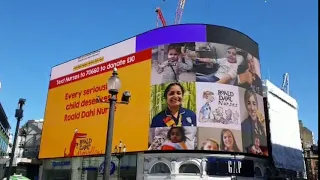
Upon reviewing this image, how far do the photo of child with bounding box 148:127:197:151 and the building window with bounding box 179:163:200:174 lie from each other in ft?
6.18

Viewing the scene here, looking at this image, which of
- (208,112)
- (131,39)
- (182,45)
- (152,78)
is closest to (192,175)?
(208,112)

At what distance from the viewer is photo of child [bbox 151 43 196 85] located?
41.9 metres

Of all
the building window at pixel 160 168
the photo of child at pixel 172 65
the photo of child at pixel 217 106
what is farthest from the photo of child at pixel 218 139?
the photo of child at pixel 172 65

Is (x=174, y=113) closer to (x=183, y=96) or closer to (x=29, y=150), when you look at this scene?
(x=183, y=96)

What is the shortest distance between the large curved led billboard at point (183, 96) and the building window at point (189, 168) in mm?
1904

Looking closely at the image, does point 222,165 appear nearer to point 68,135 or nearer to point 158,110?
point 158,110

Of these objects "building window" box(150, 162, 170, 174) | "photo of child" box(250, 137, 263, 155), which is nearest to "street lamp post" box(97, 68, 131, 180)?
"building window" box(150, 162, 170, 174)

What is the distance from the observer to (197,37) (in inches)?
1704

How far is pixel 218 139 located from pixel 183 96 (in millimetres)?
6017

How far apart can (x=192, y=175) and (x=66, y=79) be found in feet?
87.0

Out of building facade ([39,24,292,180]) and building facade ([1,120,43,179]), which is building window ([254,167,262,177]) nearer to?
building facade ([39,24,292,180])

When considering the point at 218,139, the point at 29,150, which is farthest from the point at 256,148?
the point at 29,150

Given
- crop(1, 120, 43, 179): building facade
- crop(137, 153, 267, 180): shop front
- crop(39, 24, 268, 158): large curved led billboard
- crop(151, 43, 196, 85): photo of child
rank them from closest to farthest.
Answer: crop(137, 153, 267, 180): shop front → crop(39, 24, 268, 158): large curved led billboard → crop(151, 43, 196, 85): photo of child → crop(1, 120, 43, 179): building facade

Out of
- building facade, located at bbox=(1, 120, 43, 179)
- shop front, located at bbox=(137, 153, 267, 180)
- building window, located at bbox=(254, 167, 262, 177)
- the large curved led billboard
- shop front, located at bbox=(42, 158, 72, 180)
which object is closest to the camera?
shop front, located at bbox=(137, 153, 267, 180)
